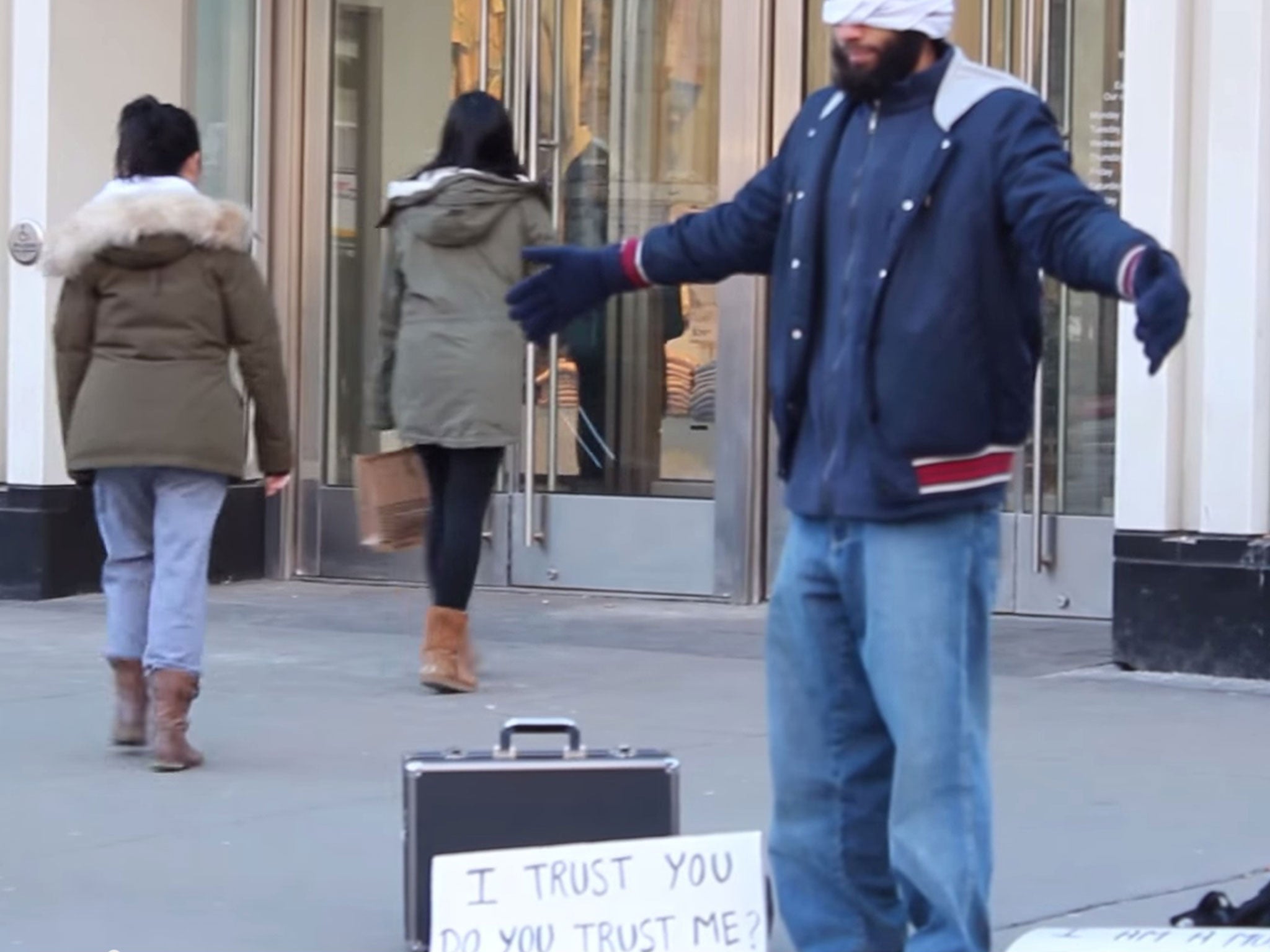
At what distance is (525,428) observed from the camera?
10695mm

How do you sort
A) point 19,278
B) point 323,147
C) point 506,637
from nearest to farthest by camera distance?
point 506,637, point 19,278, point 323,147

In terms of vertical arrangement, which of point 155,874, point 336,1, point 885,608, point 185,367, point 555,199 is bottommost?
point 155,874

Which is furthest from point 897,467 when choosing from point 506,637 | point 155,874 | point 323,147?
point 323,147

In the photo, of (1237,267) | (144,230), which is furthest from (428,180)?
(1237,267)

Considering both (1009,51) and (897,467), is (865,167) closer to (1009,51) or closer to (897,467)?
(897,467)

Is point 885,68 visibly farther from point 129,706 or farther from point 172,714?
point 129,706

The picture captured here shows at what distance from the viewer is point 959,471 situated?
13.3 ft

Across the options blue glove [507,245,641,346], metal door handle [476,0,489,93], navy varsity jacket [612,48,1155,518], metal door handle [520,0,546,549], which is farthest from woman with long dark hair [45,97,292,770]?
metal door handle [476,0,489,93]

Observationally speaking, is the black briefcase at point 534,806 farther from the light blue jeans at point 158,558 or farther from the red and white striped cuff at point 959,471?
the light blue jeans at point 158,558

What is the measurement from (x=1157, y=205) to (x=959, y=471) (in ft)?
14.2

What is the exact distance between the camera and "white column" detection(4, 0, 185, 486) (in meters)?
10.3

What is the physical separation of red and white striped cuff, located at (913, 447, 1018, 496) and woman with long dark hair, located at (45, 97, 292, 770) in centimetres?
284

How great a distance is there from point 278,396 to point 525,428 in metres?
4.09

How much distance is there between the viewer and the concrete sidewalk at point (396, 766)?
5160 millimetres
